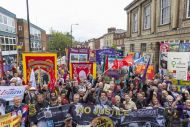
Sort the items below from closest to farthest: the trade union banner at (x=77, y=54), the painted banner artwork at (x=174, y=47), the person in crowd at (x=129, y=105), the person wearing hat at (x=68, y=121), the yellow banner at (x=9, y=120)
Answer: the yellow banner at (x=9, y=120)
the person wearing hat at (x=68, y=121)
the person in crowd at (x=129, y=105)
the trade union banner at (x=77, y=54)
the painted banner artwork at (x=174, y=47)

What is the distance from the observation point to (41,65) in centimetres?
924

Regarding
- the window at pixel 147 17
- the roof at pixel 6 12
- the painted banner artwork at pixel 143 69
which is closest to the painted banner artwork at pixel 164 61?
the painted banner artwork at pixel 143 69

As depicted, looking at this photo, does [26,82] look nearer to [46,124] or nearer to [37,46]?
[46,124]

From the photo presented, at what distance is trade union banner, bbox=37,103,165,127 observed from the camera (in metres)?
5.98

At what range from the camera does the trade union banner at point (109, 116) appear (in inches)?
235

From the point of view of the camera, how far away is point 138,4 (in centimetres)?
2625

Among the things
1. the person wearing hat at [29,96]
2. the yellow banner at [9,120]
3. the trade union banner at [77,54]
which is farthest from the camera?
the trade union banner at [77,54]

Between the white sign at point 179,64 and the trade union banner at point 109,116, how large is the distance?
14.5 ft

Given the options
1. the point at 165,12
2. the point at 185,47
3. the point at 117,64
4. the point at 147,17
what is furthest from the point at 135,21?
the point at 117,64

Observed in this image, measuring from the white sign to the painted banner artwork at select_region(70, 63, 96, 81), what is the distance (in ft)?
11.2

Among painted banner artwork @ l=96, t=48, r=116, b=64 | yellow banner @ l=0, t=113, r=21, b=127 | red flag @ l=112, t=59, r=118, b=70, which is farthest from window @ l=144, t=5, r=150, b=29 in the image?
yellow banner @ l=0, t=113, r=21, b=127

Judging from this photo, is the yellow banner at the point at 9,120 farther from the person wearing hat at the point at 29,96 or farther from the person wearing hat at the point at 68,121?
the person wearing hat at the point at 29,96

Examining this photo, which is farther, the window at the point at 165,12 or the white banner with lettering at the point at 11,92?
the window at the point at 165,12

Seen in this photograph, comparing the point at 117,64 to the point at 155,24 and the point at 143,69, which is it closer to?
the point at 143,69
